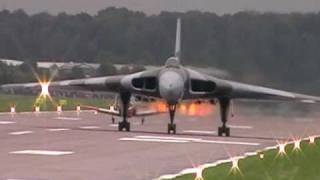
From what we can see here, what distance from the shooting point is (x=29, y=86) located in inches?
1583

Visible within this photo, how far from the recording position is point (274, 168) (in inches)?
768

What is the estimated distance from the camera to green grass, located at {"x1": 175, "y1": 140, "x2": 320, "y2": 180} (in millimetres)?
17491

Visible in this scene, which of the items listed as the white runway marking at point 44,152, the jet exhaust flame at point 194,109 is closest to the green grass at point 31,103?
the jet exhaust flame at point 194,109

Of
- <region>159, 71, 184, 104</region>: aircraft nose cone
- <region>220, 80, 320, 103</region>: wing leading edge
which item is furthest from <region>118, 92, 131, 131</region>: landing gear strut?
<region>220, 80, 320, 103</region>: wing leading edge

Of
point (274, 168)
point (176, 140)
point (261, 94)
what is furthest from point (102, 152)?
point (261, 94)

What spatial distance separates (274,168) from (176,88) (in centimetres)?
1533

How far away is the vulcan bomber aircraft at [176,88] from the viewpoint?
115ft

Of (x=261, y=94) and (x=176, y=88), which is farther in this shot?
(x=261, y=94)

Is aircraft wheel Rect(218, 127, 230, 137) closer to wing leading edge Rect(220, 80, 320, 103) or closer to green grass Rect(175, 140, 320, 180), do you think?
wing leading edge Rect(220, 80, 320, 103)

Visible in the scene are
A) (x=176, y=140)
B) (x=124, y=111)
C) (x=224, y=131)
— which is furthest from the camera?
(x=124, y=111)

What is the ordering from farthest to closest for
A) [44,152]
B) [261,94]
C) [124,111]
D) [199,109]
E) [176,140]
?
[199,109] → [261,94] → [124,111] → [176,140] → [44,152]

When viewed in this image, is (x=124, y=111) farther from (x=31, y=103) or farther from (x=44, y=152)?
(x=31, y=103)

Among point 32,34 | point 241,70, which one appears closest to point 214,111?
point 241,70

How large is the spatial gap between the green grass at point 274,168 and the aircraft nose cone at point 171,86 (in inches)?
421
